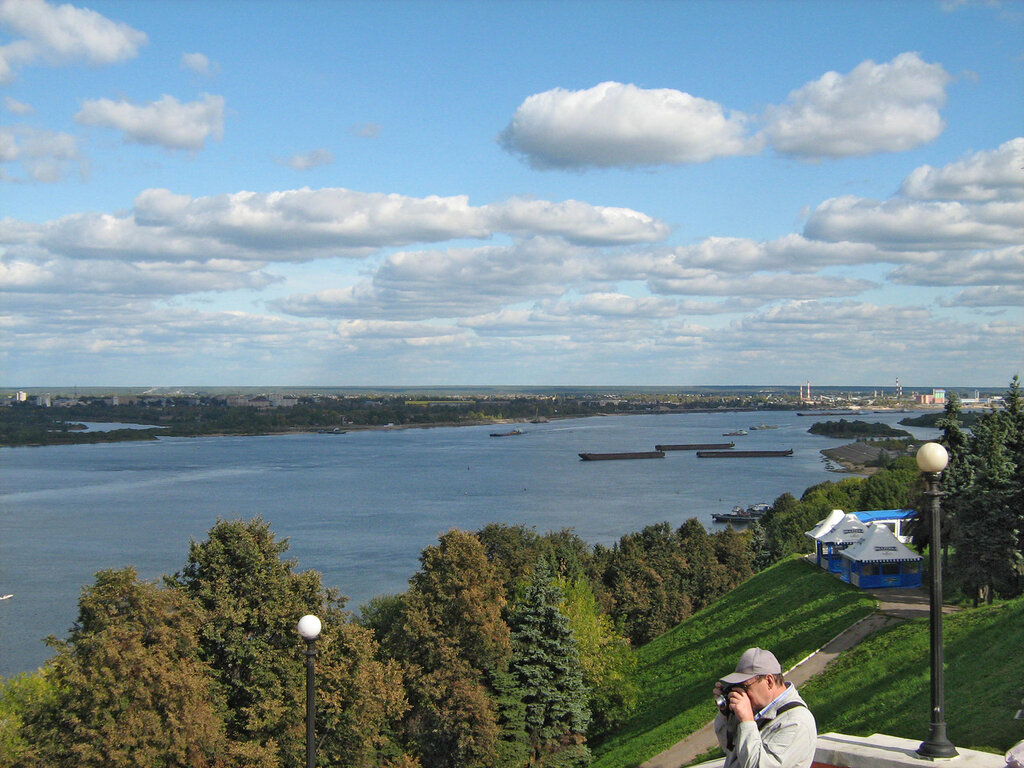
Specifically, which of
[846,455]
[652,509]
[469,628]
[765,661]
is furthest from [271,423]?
[765,661]

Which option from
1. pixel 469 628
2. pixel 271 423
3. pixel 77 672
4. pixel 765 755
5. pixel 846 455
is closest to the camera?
pixel 765 755

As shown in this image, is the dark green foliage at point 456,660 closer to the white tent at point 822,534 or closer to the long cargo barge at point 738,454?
the white tent at point 822,534

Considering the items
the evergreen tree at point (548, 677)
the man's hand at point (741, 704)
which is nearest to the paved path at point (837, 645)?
the evergreen tree at point (548, 677)

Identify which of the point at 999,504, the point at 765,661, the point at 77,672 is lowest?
the point at 77,672

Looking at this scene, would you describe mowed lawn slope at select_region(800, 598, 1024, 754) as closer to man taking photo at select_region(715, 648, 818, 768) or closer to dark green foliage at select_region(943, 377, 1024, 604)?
dark green foliage at select_region(943, 377, 1024, 604)

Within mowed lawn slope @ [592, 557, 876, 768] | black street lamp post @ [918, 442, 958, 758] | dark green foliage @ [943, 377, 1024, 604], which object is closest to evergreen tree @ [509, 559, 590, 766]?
mowed lawn slope @ [592, 557, 876, 768]

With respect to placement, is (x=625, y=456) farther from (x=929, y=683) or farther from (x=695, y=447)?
(x=929, y=683)

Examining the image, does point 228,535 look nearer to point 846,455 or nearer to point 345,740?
point 345,740
